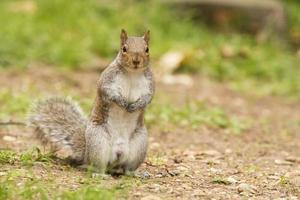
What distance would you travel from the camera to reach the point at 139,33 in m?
10.8

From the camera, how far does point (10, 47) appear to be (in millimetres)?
9086

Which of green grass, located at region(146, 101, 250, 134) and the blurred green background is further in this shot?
the blurred green background

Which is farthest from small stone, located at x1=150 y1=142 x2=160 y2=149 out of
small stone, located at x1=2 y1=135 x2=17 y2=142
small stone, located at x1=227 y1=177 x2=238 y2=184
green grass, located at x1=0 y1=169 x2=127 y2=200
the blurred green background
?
the blurred green background

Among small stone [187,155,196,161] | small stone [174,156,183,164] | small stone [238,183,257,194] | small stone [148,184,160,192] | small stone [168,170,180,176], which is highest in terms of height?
small stone [187,155,196,161]

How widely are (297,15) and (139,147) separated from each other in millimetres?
8248

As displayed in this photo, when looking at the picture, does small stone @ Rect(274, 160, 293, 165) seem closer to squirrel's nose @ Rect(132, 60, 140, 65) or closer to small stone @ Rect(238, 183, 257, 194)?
small stone @ Rect(238, 183, 257, 194)

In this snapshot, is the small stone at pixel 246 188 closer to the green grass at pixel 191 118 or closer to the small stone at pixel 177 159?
the small stone at pixel 177 159

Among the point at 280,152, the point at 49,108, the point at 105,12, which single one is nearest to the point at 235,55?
the point at 105,12

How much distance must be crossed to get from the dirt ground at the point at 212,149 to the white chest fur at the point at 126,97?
33 cm

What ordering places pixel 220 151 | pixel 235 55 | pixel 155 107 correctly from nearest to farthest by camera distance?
pixel 220 151
pixel 155 107
pixel 235 55

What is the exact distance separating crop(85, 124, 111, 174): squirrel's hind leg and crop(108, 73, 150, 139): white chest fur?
0.07 m

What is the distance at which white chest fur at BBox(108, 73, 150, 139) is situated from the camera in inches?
188

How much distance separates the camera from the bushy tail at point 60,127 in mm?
5031

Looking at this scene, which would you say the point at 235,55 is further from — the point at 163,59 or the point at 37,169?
the point at 37,169
